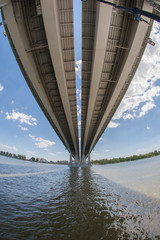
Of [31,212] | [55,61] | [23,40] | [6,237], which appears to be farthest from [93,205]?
[23,40]

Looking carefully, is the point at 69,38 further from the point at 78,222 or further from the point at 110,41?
the point at 78,222

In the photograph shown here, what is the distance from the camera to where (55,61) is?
8258 mm

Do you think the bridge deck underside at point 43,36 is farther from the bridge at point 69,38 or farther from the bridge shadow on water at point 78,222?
the bridge shadow on water at point 78,222

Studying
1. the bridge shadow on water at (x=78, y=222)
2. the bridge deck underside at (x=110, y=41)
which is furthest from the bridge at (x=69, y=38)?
the bridge shadow on water at (x=78, y=222)

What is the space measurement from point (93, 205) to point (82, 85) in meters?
9.53

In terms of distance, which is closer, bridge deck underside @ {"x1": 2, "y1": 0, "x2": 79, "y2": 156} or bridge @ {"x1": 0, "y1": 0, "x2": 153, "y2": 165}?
bridge @ {"x1": 0, "y1": 0, "x2": 153, "y2": 165}

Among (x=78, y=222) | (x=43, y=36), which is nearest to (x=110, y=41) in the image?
(x=43, y=36)

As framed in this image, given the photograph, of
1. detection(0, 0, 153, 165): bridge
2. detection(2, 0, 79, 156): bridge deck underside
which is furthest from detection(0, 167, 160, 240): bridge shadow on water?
detection(2, 0, 79, 156): bridge deck underside

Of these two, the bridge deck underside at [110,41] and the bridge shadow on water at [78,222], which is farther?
the bridge deck underside at [110,41]

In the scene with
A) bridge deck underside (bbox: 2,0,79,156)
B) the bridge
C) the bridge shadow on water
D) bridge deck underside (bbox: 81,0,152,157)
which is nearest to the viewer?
the bridge shadow on water

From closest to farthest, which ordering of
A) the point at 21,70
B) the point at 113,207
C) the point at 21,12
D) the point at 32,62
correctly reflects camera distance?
the point at 113,207
the point at 21,12
the point at 32,62
the point at 21,70

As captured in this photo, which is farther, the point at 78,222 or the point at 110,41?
the point at 110,41

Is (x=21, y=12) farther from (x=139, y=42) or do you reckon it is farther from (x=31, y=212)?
(x=31, y=212)

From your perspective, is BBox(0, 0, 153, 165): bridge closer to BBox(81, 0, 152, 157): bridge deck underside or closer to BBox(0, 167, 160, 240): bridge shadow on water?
BBox(81, 0, 152, 157): bridge deck underside
